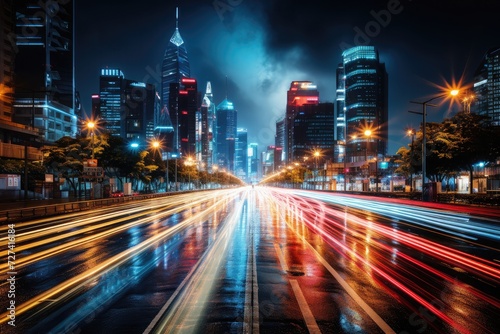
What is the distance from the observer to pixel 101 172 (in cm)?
4206

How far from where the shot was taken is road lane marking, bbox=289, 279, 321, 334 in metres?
6.46

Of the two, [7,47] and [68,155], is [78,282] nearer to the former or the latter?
[68,155]

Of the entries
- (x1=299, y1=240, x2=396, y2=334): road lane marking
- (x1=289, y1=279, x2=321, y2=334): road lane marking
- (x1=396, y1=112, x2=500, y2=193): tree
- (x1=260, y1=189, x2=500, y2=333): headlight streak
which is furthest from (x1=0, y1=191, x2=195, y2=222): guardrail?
(x1=396, y1=112, x2=500, y2=193): tree

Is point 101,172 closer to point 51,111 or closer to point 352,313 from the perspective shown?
point 352,313

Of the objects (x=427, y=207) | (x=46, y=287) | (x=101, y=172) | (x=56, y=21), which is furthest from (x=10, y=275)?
(x=56, y=21)

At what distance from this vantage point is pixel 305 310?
7367mm

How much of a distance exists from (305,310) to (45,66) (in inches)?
6330

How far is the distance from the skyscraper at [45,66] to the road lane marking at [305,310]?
9471 centimetres

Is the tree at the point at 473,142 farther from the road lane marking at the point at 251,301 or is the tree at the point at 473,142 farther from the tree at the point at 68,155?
the tree at the point at 68,155

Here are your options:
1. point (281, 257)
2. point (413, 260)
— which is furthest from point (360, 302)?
point (413, 260)

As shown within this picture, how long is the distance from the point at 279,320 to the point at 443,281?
206 inches

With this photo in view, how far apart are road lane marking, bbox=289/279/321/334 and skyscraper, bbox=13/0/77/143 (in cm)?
9471

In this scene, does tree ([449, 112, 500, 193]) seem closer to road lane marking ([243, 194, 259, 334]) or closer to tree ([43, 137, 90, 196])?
road lane marking ([243, 194, 259, 334])

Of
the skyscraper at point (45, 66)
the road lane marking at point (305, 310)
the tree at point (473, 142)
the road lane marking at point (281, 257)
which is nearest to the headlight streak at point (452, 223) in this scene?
the road lane marking at point (281, 257)
